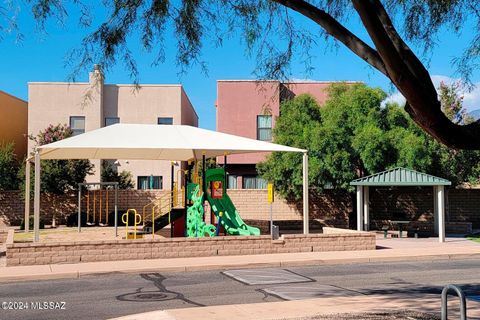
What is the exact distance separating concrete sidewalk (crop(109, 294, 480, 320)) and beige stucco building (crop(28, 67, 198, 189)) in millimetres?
28535

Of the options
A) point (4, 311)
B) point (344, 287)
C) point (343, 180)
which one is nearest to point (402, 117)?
point (343, 180)

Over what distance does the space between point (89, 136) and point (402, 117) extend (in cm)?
1669

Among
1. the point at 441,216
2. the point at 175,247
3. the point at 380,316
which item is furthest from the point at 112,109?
the point at 380,316

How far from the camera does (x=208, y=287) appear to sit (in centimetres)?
1281

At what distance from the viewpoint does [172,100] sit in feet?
128

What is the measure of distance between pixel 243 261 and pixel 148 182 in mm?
23688

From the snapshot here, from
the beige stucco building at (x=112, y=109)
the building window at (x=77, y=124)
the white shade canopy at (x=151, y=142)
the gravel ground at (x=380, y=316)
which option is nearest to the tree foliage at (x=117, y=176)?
the beige stucco building at (x=112, y=109)

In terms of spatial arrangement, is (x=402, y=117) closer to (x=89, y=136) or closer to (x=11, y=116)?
(x=89, y=136)

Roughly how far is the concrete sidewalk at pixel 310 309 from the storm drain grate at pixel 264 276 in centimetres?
291

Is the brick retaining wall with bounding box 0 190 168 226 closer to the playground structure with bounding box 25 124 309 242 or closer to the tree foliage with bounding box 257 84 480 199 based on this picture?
the tree foliage with bounding box 257 84 480 199

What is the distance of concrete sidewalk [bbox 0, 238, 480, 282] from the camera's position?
14797mm

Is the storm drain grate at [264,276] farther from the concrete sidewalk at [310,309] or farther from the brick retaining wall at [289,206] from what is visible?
the brick retaining wall at [289,206]

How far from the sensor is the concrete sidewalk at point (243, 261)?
48.5 ft

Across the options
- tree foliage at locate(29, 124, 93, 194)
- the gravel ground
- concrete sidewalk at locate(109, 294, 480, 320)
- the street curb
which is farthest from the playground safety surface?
the gravel ground
